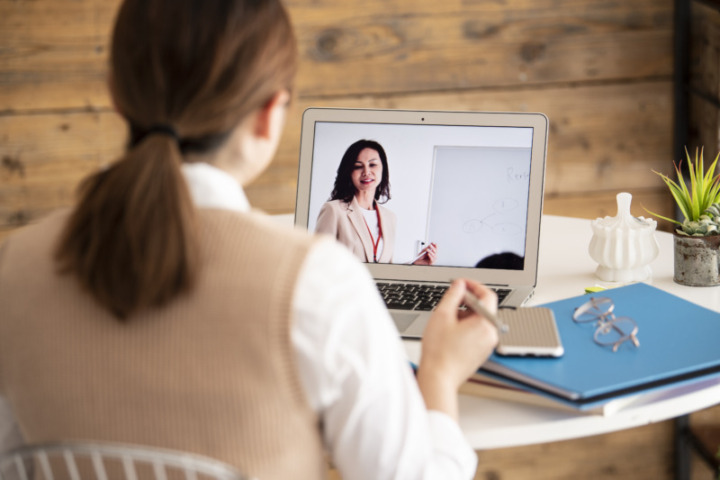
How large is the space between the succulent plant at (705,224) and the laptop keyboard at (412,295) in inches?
12.2

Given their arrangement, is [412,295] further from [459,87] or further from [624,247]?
[459,87]

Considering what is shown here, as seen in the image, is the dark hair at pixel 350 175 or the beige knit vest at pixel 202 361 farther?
the dark hair at pixel 350 175

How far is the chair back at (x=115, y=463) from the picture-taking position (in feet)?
2.22

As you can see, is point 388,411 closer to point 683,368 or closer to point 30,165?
point 683,368

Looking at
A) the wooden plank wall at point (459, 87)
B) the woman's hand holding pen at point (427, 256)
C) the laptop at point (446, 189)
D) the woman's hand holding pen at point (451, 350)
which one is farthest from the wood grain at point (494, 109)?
the woman's hand holding pen at point (451, 350)

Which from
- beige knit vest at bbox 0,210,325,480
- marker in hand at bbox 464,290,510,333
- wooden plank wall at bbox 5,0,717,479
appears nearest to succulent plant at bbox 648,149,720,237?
marker in hand at bbox 464,290,510,333

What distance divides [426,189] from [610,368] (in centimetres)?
55

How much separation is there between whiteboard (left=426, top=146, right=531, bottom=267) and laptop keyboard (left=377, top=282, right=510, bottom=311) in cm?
6

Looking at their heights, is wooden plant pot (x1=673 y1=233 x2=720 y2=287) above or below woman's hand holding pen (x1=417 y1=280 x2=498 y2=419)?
above

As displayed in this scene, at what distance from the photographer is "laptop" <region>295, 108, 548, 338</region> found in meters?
1.39

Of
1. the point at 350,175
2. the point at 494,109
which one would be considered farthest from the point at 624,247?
the point at 494,109

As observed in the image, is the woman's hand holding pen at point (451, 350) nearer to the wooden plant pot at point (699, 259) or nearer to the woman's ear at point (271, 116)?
the woman's ear at point (271, 116)

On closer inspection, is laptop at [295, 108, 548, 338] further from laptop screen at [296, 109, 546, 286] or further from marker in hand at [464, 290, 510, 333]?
marker in hand at [464, 290, 510, 333]

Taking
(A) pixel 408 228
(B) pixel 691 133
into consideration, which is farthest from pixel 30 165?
(B) pixel 691 133
